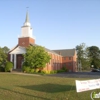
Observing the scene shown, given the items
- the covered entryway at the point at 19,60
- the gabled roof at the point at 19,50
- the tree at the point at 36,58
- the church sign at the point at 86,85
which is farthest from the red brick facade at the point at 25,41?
the church sign at the point at 86,85

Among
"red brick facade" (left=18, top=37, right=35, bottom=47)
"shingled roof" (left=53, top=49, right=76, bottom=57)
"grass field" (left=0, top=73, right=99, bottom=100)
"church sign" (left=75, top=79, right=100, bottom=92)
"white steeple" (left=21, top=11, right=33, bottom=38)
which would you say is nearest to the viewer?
"church sign" (left=75, top=79, right=100, bottom=92)

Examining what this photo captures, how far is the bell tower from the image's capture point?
1727 inches

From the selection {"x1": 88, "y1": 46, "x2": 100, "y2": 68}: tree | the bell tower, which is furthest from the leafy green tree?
the bell tower

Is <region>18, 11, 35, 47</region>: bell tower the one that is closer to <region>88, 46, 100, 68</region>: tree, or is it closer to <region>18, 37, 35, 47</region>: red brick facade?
<region>18, 37, 35, 47</region>: red brick facade

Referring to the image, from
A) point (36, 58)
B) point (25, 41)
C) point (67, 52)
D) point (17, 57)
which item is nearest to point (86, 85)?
point (36, 58)

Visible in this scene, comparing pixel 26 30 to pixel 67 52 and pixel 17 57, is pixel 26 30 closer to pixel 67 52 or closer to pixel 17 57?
pixel 17 57

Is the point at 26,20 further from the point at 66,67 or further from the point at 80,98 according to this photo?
the point at 80,98

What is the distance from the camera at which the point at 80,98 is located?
8.70 metres

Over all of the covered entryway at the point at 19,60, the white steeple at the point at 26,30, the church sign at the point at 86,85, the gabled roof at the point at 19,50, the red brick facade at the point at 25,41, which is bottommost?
the church sign at the point at 86,85

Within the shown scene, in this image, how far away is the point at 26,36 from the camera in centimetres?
4409

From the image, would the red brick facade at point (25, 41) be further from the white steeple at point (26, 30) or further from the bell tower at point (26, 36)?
the white steeple at point (26, 30)

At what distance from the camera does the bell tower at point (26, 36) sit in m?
43.9

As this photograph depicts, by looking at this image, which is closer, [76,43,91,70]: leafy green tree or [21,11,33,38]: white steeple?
[21,11,33,38]: white steeple

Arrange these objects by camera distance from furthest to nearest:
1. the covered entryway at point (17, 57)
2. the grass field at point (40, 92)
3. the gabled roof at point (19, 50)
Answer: the covered entryway at point (17, 57) → the gabled roof at point (19, 50) → the grass field at point (40, 92)
